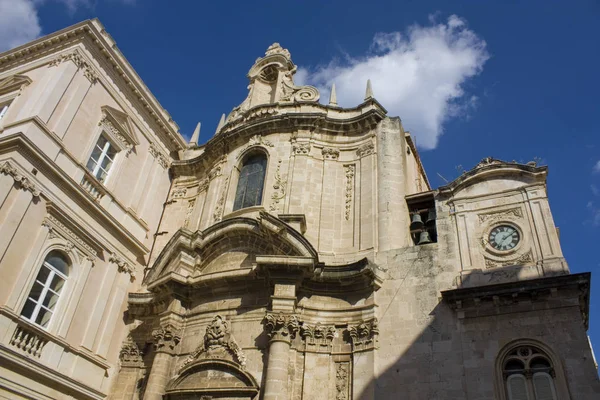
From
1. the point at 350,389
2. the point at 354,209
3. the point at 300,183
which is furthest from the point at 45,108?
the point at 350,389

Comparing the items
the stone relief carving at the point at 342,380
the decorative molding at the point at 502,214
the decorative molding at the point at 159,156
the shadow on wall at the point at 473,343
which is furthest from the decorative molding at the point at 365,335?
the decorative molding at the point at 159,156

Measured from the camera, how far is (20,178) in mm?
12531

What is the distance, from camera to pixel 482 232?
12641mm

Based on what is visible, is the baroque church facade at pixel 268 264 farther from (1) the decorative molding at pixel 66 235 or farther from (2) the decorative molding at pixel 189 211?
(2) the decorative molding at pixel 189 211

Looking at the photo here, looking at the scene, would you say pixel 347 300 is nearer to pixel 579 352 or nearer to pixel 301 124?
pixel 579 352

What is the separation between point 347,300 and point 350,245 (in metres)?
1.81

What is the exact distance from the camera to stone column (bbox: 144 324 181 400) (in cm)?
1241

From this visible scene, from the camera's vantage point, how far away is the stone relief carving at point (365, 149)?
1552 centimetres

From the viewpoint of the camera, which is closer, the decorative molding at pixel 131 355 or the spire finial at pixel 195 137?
the decorative molding at pixel 131 355

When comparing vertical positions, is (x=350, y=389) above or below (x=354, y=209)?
below

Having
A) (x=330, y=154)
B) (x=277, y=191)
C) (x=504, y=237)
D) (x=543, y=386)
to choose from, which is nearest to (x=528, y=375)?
(x=543, y=386)

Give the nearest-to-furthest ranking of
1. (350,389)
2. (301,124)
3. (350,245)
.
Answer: (350,389) → (350,245) → (301,124)

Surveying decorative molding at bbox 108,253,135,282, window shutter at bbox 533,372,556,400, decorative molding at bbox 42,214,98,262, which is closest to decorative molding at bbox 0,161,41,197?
decorative molding at bbox 42,214,98,262

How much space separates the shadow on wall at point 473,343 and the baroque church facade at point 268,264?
3cm
